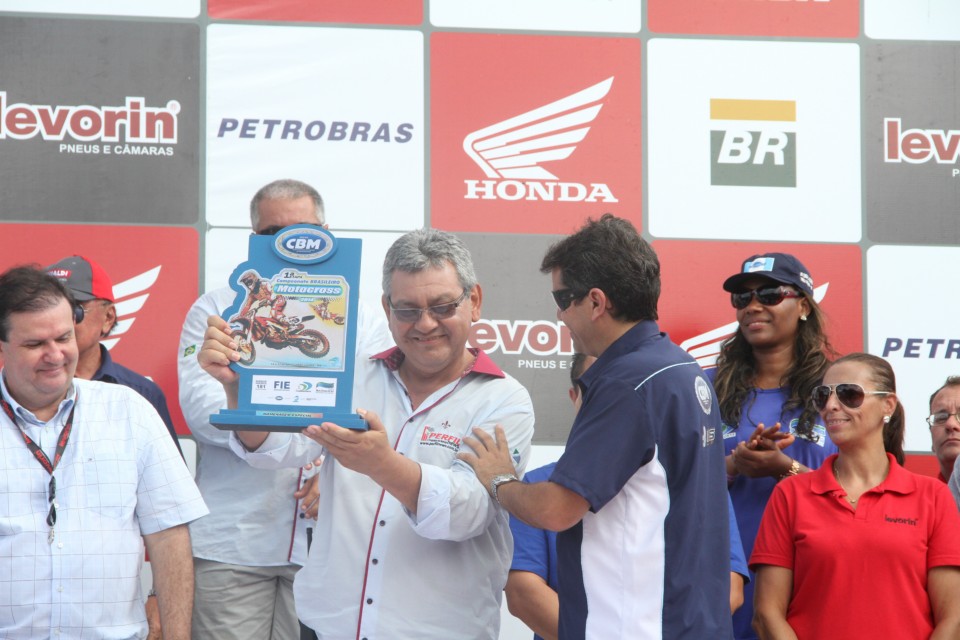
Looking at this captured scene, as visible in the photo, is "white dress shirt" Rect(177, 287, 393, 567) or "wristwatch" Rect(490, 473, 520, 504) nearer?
"wristwatch" Rect(490, 473, 520, 504)

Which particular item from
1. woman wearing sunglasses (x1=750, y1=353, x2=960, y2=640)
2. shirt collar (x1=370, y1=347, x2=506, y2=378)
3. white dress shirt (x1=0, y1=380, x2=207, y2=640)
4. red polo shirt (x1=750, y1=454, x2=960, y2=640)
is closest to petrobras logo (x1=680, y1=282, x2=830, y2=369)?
woman wearing sunglasses (x1=750, y1=353, x2=960, y2=640)

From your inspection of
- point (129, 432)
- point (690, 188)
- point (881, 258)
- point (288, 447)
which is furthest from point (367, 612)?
point (881, 258)

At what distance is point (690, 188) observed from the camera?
13.6ft

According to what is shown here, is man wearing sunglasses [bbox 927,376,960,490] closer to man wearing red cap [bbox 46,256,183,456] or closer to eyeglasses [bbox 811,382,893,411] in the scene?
eyeglasses [bbox 811,382,893,411]

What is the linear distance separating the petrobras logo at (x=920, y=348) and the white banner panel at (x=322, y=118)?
69.7 inches

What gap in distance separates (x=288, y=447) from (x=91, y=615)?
0.58m

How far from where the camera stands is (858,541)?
9.52 feet

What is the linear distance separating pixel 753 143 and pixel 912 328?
89cm

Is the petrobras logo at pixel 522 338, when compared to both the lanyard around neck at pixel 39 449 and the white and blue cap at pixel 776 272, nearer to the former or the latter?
the white and blue cap at pixel 776 272

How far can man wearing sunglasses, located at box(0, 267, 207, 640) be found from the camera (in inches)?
97.8

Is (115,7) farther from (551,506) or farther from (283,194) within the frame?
(551,506)

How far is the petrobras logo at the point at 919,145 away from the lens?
13.9ft

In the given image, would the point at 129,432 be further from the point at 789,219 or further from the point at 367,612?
the point at 789,219

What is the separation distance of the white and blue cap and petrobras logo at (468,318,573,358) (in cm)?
75
